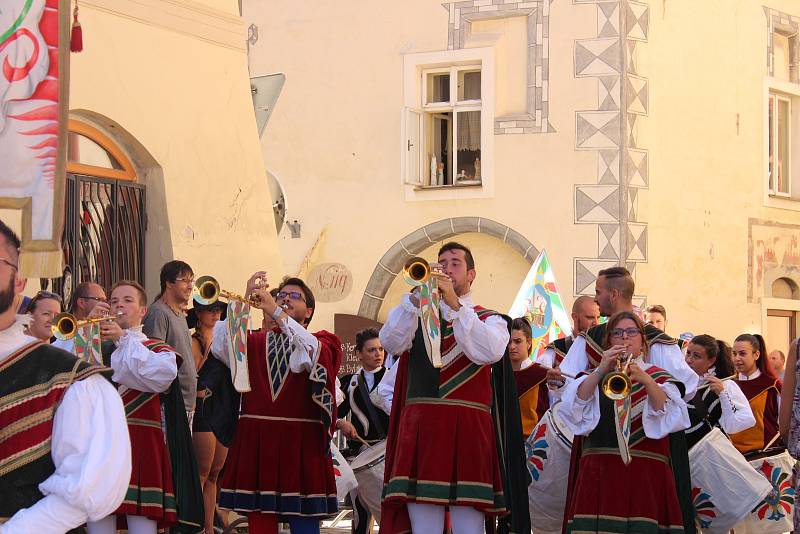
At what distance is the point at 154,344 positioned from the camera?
7602mm

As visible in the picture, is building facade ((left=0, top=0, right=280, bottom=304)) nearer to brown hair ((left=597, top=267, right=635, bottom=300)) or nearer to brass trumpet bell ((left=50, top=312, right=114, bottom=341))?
brass trumpet bell ((left=50, top=312, right=114, bottom=341))

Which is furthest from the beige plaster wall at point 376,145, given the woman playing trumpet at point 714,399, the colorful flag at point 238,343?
the colorful flag at point 238,343

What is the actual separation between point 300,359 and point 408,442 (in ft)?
3.08

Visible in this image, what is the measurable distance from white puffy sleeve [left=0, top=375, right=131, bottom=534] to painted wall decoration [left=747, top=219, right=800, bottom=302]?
16.9m

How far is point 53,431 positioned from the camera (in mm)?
3869

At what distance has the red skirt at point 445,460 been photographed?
7422mm

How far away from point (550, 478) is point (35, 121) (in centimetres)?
414

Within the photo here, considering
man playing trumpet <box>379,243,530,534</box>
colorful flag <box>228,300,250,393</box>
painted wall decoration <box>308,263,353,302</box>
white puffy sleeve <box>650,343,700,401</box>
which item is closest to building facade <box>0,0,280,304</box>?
colorful flag <box>228,300,250,393</box>

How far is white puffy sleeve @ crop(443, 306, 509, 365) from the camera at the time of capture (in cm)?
732

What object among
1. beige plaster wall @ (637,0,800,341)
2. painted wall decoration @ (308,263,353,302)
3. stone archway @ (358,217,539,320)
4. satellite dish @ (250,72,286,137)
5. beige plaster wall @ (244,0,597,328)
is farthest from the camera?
painted wall decoration @ (308,263,353,302)

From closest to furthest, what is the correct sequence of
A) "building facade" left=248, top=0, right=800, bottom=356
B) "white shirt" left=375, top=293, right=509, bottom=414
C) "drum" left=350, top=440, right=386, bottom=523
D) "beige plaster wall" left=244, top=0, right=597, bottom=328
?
1. "white shirt" left=375, top=293, right=509, bottom=414
2. "drum" left=350, top=440, right=386, bottom=523
3. "building facade" left=248, top=0, right=800, bottom=356
4. "beige plaster wall" left=244, top=0, right=597, bottom=328

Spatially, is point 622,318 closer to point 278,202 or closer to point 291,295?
point 291,295

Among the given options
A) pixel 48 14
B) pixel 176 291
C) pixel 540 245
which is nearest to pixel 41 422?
pixel 48 14

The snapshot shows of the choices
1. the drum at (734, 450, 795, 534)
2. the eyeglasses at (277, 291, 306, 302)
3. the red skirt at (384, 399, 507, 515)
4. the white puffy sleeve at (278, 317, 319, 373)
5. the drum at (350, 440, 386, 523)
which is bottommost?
the drum at (734, 450, 795, 534)
